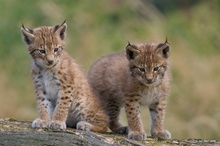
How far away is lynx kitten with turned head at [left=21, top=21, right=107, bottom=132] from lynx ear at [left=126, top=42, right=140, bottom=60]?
54cm

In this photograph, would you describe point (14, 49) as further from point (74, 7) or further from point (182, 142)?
point (182, 142)

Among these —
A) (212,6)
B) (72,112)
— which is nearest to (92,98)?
(72,112)

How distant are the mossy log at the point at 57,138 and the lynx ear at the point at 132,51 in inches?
33.5

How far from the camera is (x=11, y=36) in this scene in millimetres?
15633

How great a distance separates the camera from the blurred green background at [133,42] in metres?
14.4

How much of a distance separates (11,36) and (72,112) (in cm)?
609

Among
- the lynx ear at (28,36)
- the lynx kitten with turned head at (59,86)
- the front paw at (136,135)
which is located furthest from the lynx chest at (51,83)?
the front paw at (136,135)

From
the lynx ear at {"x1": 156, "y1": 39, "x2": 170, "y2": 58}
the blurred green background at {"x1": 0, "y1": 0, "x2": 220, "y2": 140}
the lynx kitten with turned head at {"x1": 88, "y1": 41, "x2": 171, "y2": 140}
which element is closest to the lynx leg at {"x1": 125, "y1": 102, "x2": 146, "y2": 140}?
the lynx kitten with turned head at {"x1": 88, "y1": 41, "x2": 171, "y2": 140}

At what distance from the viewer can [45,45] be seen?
9531mm

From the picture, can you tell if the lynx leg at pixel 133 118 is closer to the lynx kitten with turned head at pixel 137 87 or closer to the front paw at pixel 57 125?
the lynx kitten with turned head at pixel 137 87

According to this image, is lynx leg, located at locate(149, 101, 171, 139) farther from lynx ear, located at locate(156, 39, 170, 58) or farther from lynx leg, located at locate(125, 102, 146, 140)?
lynx ear, located at locate(156, 39, 170, 58)

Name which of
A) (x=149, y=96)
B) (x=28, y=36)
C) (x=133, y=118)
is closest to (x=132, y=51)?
(x=149, y=96)

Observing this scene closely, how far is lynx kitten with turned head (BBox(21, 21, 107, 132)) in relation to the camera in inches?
375

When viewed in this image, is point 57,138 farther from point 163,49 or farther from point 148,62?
point 163,49
